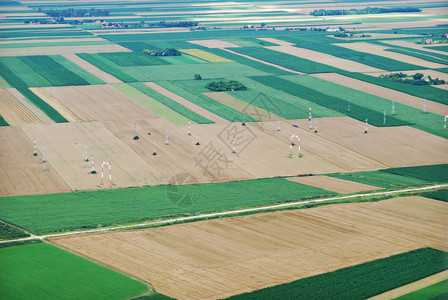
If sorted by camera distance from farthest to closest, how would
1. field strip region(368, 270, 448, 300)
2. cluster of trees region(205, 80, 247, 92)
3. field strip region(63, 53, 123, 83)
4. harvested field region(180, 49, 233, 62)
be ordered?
1. harvested field region(180, 49, 233, 62)
2. field strip region(63, 53, 123, 83)
3. cluster of trees region(205, 80, 247, 92)
4. field strip region(368, 270, 448, 300)

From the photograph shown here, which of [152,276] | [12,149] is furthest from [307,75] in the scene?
[152,276]

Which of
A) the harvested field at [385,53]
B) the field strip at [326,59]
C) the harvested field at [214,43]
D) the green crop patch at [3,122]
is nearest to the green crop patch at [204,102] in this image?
the green crop patch at [3,122]

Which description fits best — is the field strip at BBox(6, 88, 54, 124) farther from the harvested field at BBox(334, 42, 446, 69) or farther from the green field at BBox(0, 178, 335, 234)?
the harvested field at BBox(334, 42, 446, 69)

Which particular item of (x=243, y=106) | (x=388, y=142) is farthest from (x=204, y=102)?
(x=388, y=142)

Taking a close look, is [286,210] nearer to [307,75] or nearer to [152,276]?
[152,276]

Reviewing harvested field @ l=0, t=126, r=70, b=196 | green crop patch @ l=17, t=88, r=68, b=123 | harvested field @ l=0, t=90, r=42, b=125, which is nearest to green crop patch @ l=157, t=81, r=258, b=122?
green crop patch @ l=17, t=88, r=68, b=123

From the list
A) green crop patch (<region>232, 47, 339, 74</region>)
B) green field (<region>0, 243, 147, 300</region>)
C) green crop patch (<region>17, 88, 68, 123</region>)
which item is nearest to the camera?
green field (<region>0, 243, 147, 300</region>)

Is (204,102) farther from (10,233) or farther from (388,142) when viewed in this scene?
(10,233)
